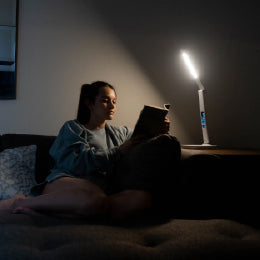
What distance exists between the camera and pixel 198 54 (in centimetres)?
261

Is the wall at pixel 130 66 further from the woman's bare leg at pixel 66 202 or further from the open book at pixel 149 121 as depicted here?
the woman's bare leg at pixel 66 202

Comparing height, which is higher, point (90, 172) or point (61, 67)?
point (61, 67)

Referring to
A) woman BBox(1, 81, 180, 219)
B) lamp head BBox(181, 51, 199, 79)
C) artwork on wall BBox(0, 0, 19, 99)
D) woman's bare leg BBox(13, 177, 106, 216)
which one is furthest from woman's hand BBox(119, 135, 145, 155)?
artwork on wall BBox(0, 0, 19, 99)

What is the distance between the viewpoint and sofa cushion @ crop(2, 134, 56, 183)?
6.35 feet

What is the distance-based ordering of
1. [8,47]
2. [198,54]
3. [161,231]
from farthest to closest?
[198,54] → [8,47] → [161,231]

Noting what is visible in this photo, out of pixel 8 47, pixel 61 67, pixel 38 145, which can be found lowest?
pixel 38 145

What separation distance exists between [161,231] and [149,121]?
0.73 meters

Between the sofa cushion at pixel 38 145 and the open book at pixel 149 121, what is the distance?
65 centimetres

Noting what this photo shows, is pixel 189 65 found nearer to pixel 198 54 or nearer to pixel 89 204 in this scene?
pixel 198 54

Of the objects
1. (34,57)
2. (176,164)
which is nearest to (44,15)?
(34,57)

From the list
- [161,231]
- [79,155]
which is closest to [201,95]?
[79,155]

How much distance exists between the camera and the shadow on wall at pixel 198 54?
8.29ft

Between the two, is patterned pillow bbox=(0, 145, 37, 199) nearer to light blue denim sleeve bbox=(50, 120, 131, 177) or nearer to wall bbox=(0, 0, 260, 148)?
light blue denim sleeve bbox=(50, 120, 131, 177)

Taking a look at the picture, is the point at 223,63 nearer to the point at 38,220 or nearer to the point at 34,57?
the point at 34,57
